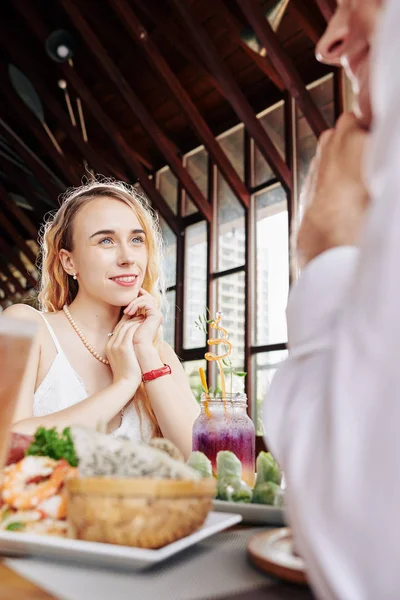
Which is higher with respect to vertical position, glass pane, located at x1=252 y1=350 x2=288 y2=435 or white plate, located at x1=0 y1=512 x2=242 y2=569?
glass pane, located at x1=252 y1=350 x2=288 y2=435

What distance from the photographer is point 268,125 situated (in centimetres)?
660

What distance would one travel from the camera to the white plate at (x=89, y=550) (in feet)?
1.75

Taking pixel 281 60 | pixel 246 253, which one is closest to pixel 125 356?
pixel 281 60

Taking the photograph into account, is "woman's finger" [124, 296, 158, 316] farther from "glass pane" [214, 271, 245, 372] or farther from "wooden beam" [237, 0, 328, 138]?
"glass pane" [214, 271, 245, 372]

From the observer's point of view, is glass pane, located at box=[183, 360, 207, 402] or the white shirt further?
glass pane, located at box=[183, 360, 207, 402]

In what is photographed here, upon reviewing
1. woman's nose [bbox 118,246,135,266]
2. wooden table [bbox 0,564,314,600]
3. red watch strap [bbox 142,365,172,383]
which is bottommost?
wooden table [bbox 0,564,314,600]

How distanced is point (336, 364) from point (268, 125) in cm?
661

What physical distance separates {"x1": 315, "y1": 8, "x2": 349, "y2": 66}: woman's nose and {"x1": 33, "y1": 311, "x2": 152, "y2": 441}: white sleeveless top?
137cm

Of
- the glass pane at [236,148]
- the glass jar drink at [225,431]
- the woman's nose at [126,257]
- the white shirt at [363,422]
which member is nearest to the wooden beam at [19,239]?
the glass pane at [236,148]

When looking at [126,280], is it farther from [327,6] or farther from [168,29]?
[168,29]

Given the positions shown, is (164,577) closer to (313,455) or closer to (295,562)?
(295,562)

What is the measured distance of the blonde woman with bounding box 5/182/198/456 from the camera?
5.47 feet

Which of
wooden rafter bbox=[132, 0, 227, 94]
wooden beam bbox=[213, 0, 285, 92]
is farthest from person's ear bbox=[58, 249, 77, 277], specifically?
wooden rafter bbox=[132, 0, 227, 94]

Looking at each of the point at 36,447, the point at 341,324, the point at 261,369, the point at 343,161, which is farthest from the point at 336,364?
the point at 261,369
